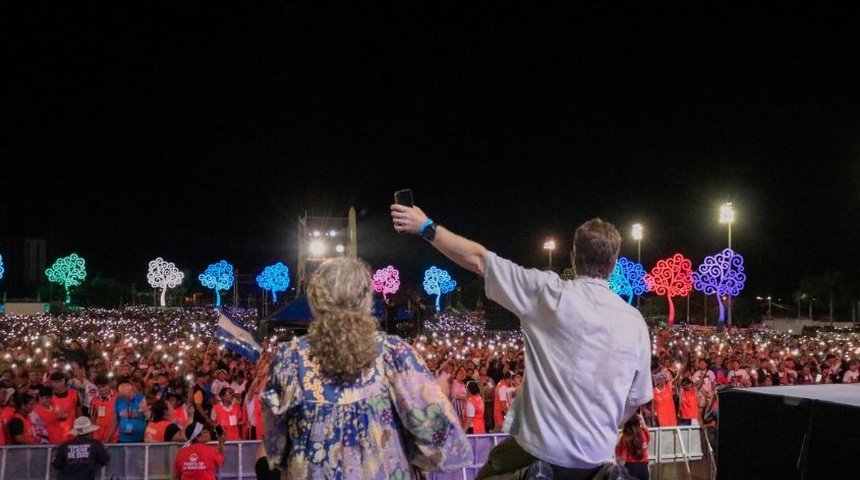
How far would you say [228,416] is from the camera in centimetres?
944

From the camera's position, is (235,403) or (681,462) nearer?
(235,403)

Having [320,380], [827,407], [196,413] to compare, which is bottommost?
[196,413]

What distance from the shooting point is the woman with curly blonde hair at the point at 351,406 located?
245cm

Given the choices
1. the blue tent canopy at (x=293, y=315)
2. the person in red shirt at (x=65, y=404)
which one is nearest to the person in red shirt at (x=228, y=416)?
the person in red shirt at (x=65, y=404)

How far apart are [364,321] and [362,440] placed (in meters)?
0.40

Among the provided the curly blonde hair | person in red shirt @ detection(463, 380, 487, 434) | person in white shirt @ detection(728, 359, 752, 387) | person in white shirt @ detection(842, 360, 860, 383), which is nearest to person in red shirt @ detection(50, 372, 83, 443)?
person in red shirt @ detection(463, 380, 487, 434)

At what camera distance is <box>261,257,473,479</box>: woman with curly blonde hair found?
2.45 meters

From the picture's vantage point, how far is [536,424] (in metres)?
2.64

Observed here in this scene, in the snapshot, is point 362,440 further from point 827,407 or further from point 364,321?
point 827,407

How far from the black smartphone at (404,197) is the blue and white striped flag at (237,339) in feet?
8.77

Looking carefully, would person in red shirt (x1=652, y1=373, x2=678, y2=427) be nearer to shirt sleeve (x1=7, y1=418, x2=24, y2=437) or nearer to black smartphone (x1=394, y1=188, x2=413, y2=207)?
shirt sleeve (x1=7, y1=418, x2=24, y2=437)

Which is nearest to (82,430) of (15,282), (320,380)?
(320,380)

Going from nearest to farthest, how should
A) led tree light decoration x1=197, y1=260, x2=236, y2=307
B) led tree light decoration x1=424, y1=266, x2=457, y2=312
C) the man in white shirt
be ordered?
1. the man in white shirt
2. led tree light decoration x1=424, y1=266, x2=457, y2=312
3. led tree light decoration x1=197, y1=260, x2=236, y2=307

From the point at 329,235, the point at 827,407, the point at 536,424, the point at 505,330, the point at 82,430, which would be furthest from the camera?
the point at 329,235
